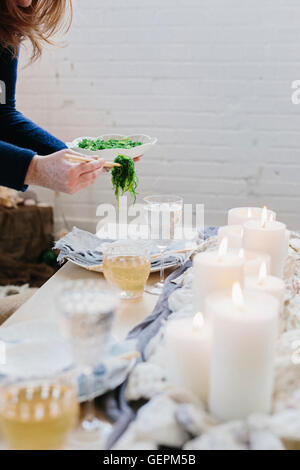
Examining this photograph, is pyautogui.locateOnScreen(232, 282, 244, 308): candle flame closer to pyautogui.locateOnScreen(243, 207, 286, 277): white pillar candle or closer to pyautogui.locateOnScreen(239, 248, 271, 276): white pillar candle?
pyautogui.locateOnScreen(239, 248, 271, 276): white pillar candle

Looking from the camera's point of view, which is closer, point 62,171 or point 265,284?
point 265,284

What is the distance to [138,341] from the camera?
1.02 metres

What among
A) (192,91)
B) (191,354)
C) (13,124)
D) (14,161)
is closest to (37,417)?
(191,354)

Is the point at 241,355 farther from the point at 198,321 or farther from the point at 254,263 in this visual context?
the point at 254,263

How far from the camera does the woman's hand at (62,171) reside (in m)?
1.46

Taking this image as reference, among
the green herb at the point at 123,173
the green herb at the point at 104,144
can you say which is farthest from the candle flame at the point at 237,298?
the green herb at the point at 104,144

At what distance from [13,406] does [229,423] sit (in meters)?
0.30

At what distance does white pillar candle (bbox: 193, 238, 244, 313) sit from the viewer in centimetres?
92

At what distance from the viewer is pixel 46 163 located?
1474 millimetres

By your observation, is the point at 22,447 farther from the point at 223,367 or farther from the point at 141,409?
the point at 223,367

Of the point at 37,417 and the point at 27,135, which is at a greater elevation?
the point at 27,135

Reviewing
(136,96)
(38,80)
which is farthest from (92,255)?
(38,80)

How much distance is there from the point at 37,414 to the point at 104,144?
59.3 inches

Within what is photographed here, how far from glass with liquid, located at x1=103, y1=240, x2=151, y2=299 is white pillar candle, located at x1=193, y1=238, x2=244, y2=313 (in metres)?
0.31
